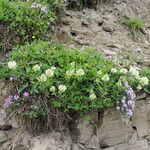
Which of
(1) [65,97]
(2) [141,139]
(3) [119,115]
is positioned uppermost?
(1) [65,97]

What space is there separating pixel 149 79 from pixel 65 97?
1197 millimetres

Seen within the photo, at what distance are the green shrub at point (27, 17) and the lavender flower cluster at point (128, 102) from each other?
149 cm

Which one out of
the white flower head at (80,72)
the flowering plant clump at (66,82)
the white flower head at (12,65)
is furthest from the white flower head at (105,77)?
the white flower head at (12,65)

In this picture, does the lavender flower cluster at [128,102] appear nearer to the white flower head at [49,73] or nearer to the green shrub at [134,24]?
the white flower head at [49,73]

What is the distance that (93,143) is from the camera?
461cm

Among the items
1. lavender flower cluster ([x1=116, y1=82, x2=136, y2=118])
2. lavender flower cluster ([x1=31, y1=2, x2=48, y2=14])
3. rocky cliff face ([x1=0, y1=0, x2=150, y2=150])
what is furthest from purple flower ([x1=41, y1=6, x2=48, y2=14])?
lavender flower cluster ([x1=116, y1=82, x2=136, y2=118])

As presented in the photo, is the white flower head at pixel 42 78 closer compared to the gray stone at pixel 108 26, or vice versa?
the white flower head at pixel 42 78

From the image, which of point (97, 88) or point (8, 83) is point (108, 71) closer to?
point (97, 88)

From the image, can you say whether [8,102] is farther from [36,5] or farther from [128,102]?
[36,5]

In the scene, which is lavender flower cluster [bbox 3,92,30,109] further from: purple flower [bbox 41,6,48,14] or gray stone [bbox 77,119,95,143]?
purple flower [bbox 41,6,48,14]

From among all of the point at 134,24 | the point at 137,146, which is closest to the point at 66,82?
the point at 137,146

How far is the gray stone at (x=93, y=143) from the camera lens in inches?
180

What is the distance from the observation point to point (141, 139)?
16.1 ft

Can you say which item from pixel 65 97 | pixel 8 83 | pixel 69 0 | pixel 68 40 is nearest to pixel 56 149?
Answer: pixel 65 97
